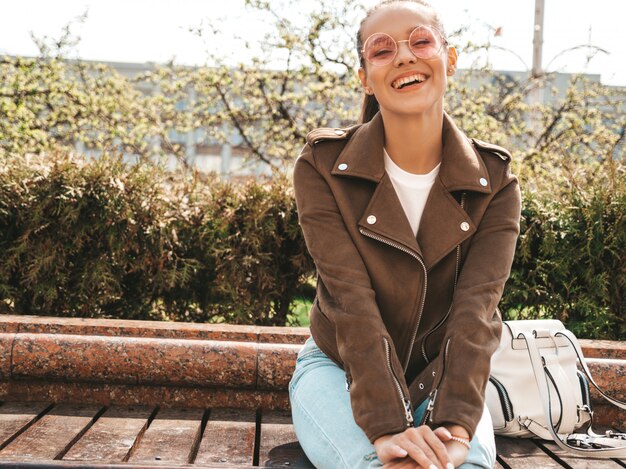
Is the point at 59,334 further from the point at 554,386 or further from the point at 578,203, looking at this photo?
the point at 578,203

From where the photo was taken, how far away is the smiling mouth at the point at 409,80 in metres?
2.73

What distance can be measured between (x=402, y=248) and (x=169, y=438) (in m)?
1.35

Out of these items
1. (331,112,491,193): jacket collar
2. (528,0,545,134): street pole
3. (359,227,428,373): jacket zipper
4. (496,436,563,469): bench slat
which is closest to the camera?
(359,227,428,373): jacket zipper

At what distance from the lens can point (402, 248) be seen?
2.63m

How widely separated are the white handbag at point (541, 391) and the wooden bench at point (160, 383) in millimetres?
94

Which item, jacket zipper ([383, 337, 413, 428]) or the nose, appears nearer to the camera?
jacket zipper ([383, 337, 413, 428])

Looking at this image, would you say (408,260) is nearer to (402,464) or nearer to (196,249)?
(402,464)

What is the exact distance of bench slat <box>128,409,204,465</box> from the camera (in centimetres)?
285

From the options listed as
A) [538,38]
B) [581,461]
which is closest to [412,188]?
[581,461]

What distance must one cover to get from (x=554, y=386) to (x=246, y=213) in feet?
7.96

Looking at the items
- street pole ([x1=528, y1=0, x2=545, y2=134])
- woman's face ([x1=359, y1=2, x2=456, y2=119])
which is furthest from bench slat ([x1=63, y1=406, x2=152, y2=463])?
street pole ([x1=528, y1=0, x2=545, y2=134])

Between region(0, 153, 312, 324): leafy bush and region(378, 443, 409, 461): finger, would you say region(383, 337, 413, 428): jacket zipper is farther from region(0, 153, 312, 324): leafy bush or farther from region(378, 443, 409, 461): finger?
region(0, 153, 312, 324): leafy bush

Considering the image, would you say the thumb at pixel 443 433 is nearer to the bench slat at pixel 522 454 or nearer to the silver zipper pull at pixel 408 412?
the silver zipper pull at pixel 408 412

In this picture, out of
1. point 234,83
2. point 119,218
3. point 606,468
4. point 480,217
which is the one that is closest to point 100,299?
point 119,218
